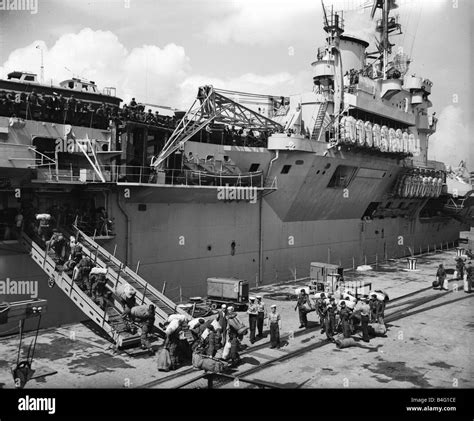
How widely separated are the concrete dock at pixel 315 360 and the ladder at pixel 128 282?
0.97 m

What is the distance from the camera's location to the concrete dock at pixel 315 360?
1098 centimetres

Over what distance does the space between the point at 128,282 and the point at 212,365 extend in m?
4.71

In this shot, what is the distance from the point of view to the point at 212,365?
10836 mm

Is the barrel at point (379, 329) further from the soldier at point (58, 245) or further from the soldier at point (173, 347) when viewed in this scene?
the soldier at point (58, 245)

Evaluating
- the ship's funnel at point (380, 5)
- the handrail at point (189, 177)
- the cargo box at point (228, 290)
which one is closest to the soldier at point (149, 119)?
the handrail at point (189, 177)

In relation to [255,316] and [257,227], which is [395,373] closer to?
[255,316]

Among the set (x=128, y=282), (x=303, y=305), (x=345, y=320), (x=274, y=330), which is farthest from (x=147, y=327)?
(x=345, y=320)

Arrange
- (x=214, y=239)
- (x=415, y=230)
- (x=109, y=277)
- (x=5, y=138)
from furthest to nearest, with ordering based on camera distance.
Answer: (x=415, y=230)
(x=214, y=239)
(x=5, y=138)
(x=109, y=277)

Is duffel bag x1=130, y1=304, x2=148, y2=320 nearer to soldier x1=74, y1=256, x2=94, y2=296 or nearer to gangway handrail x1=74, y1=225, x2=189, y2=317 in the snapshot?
gangway handrail x1=74, y1=225, x2=189, y2=317

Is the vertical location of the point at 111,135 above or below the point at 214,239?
above

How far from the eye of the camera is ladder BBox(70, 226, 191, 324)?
44.6ft

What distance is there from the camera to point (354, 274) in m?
27.0

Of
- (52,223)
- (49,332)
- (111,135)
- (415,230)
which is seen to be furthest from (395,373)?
(415,230)

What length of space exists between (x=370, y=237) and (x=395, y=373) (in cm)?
2061
